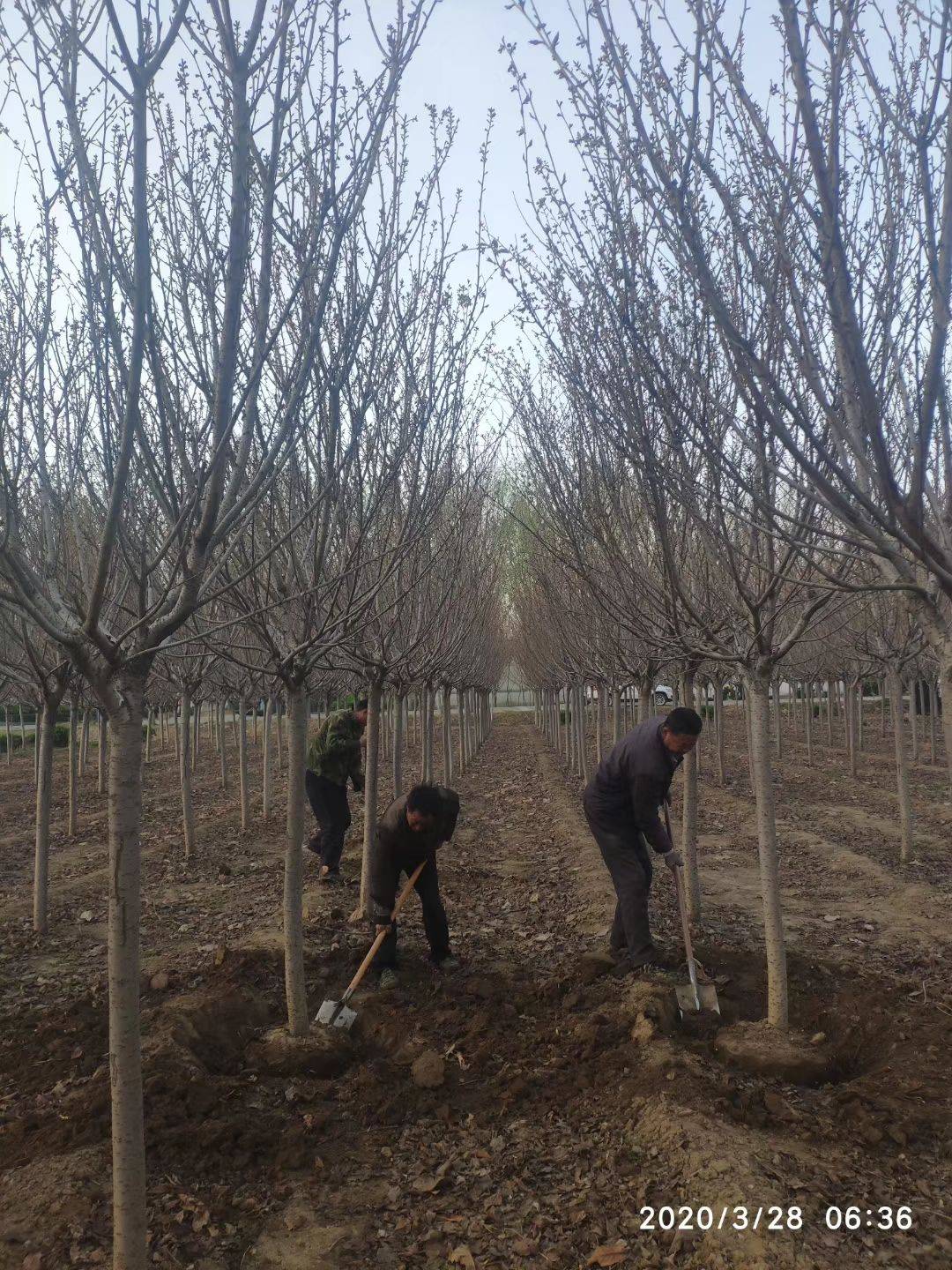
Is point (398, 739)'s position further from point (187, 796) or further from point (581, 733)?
point (581, 733)

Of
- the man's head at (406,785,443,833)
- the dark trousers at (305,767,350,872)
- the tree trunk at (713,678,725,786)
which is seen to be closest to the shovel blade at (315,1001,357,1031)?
the man's head at (406,785,443,833)

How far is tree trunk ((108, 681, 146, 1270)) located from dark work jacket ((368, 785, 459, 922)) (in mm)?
2734

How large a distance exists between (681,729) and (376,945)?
220 centimetres

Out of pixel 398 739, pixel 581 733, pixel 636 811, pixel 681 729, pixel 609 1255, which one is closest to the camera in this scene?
pixel 609 1255

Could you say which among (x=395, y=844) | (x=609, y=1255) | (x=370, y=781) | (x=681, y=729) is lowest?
(x=609, y=1255)

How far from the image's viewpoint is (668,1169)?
10.1 feet

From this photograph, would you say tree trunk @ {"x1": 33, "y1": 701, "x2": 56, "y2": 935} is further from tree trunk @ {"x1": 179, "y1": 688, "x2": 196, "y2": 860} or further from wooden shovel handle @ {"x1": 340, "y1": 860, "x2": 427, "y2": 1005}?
wooden shovel handle @ {"x1": 340, "y1": 860, "x2": 427, "y2": 1005}

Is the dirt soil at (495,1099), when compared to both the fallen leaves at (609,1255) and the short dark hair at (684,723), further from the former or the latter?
the short dark hair at (684,723)

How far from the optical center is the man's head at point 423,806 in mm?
4957

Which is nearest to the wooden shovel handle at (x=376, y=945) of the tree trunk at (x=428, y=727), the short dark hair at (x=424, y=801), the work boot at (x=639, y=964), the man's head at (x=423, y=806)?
the man's head at (x=423, y=806)

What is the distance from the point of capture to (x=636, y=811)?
5.21 metres

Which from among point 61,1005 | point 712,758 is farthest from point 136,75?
point 712,758

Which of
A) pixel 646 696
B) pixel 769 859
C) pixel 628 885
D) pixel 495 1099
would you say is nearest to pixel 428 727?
pixel 646 696

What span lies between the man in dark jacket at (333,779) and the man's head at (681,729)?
3.61 m
